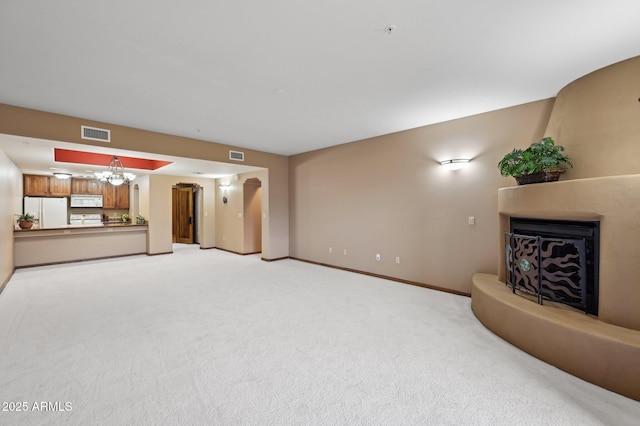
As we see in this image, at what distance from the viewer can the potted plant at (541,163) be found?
8.87 feet

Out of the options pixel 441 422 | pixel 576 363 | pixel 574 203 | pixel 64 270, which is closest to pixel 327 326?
pixel 441 422

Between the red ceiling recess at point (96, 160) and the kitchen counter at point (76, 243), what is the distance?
1.77m

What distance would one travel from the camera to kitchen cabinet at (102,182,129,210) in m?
9.04

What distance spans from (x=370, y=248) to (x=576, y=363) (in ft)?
11.1

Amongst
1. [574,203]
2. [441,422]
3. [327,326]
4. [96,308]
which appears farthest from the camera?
[96,308]

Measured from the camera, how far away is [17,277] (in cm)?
516

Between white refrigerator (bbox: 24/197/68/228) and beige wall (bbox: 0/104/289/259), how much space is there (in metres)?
2.57

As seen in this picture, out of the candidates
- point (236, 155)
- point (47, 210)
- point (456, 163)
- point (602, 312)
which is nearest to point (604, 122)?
point (456, 163)

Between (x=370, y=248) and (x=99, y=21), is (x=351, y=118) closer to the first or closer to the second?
(x=370, y=248)

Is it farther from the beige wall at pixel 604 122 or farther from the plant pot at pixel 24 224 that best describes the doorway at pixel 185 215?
the beige wall at pixel 604 122

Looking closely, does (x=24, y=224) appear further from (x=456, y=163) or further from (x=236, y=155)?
(x=456, y=163)

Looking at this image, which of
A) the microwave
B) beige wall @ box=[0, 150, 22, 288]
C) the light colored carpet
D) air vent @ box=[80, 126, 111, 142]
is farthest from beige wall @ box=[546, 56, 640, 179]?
the microwave

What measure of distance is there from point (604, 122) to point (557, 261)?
4.72ft

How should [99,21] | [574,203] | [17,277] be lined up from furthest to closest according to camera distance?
[17,277], [574,203], [99,21]
